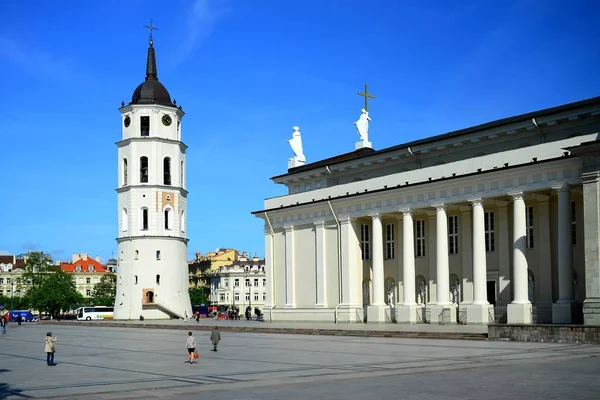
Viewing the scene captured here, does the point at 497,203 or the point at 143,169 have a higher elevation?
the point at 143,169

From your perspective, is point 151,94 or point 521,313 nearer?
point 521,313

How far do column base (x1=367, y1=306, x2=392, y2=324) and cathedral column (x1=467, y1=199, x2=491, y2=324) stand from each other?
8.10m

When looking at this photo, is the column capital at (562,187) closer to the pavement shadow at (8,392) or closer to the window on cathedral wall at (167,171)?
the pavement shadow at (8,392)

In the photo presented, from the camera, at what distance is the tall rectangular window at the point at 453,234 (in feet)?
171

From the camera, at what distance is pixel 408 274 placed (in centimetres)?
5203

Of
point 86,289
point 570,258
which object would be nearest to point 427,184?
point 570,258

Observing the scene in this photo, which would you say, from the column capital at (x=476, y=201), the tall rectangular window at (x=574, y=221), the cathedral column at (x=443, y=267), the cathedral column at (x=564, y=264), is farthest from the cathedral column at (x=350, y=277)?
the cathedral column at (x=564, y=264)

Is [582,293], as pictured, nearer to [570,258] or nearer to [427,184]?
[570,258]

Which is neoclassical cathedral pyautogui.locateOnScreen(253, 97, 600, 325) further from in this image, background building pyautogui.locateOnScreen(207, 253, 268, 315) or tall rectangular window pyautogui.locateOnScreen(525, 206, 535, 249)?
background building pyautogui.locateOnScreen(207, 253, 268, 315)

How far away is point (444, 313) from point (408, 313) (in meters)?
2.75

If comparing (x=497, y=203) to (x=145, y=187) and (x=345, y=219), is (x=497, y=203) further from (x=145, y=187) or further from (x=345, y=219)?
(x=145, y=187)

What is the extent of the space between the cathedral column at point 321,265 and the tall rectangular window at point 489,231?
13.2 m

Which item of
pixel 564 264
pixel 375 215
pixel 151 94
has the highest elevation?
pixel 151 94

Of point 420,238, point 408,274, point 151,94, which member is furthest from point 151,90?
point 408,274
